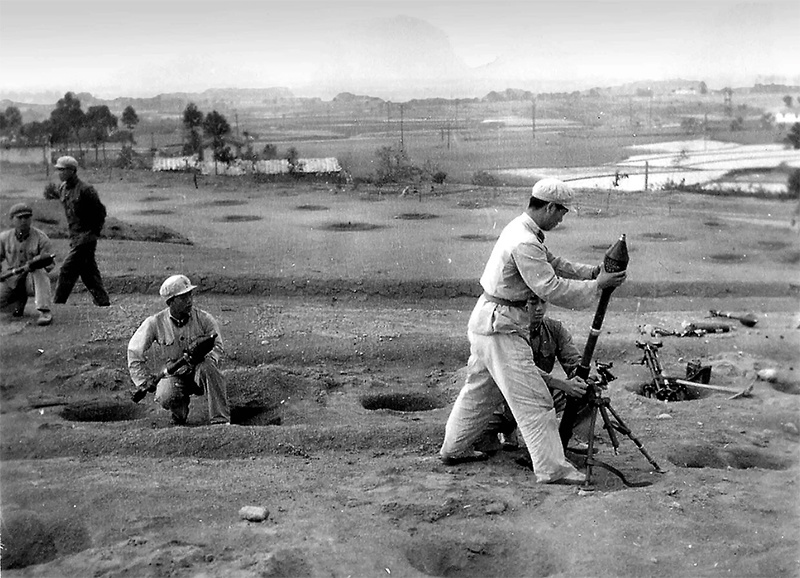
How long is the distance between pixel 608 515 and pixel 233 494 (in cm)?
203

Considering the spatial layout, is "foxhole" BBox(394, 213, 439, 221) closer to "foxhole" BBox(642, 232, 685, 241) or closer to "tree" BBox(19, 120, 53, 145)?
"foxhole" BBox(642, 232, 685, 241)

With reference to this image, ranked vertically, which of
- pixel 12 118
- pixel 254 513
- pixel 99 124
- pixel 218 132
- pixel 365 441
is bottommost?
pixel 365 441

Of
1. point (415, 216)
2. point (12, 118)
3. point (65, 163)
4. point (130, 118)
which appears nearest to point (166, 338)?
point (65, 163)

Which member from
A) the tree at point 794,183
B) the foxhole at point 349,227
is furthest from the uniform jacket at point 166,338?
the tree at point 794,183

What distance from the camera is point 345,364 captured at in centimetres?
798

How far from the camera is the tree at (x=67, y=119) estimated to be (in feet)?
57.3

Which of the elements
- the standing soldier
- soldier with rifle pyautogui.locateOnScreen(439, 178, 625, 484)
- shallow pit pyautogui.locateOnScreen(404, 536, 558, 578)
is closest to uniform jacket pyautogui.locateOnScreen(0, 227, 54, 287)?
the standing soldier

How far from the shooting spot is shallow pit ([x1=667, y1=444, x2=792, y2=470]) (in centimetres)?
561

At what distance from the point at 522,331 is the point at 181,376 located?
2516 millimetres

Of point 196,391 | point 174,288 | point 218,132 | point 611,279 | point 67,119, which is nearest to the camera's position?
point 611,279

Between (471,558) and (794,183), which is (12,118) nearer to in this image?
(794,183)

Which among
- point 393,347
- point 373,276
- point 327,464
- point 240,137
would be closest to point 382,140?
point 240,137

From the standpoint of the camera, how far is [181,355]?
20.5ft

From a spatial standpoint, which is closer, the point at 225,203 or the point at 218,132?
the point at 225,203
